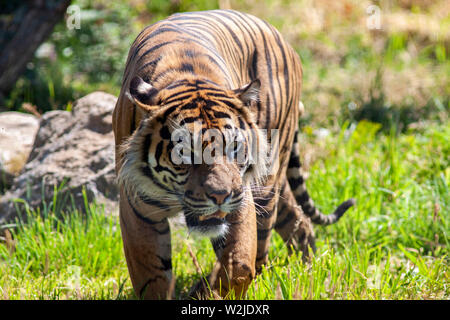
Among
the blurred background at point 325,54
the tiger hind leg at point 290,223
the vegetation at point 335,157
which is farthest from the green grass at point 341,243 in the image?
the blurred background at point 325,54

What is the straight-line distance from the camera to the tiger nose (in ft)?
7.70

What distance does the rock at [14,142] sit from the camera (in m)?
4.70

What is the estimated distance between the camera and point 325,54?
26.8 feet

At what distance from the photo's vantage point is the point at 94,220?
12.3 feet

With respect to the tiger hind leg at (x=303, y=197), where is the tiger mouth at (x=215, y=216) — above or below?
above

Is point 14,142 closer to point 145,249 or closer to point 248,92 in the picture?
point 145,249

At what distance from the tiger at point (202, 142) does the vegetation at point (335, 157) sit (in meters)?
0.31

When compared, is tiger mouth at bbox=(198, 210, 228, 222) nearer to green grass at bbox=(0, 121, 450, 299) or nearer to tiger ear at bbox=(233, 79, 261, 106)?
green grass at bbox=(0, 121, 450, 299)

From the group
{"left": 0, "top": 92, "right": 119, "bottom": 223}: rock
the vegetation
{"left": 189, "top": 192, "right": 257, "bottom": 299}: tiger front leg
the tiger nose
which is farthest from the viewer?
{"left": 0, "top": 92, "right": 119, "bottom": 223}: rock
